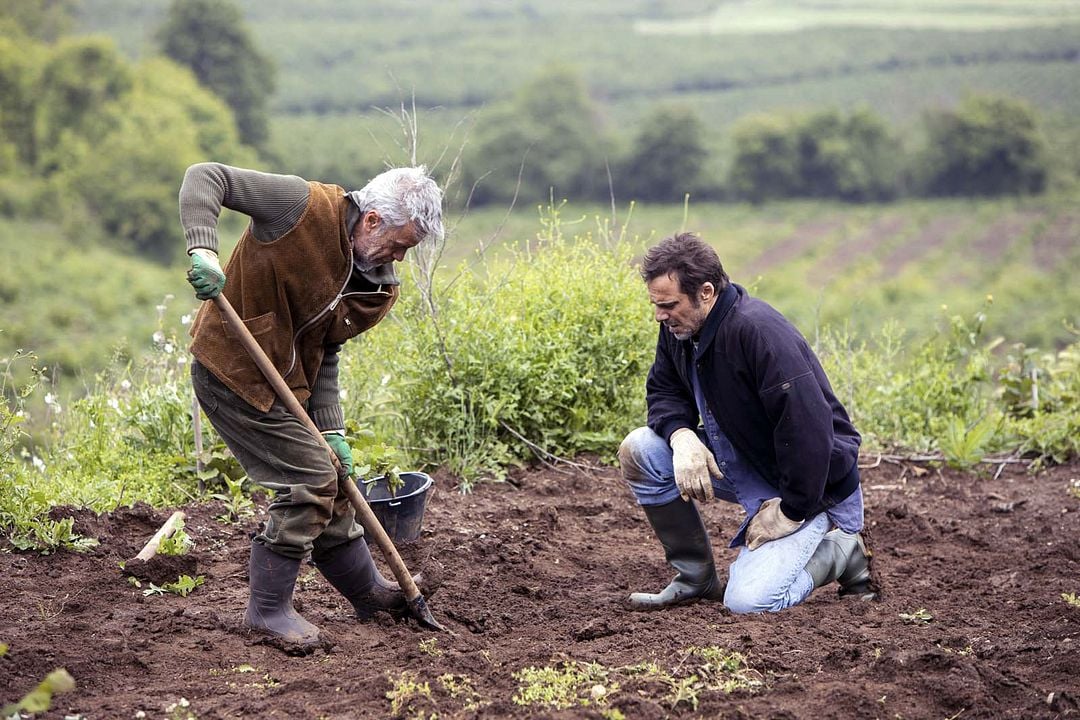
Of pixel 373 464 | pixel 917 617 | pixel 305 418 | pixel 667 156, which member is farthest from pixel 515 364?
pixel 667 156

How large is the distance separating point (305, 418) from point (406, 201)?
33.2 inches

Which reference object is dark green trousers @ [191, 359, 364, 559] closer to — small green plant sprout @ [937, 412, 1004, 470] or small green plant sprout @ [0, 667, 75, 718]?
small green plant sprout @ [0, 667, 75, 718]

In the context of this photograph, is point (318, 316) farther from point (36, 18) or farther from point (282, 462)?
point (36, 18)

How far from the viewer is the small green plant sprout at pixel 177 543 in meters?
4.66

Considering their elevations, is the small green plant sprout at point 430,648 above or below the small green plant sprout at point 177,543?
above

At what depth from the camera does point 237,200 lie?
137 inches

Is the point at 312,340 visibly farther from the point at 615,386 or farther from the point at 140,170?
the point at 140,170

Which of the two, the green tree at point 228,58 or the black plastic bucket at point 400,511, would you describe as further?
the green tree at point 228,58

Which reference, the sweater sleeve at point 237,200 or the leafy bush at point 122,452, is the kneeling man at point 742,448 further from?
the leafy bush at point 122,452

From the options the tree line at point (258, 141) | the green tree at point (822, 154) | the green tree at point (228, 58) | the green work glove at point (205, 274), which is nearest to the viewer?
the green work glove at point (205, 274)

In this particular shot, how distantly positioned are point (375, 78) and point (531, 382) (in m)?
84.6

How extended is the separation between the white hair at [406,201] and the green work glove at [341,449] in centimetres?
90

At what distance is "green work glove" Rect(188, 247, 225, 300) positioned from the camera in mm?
3334

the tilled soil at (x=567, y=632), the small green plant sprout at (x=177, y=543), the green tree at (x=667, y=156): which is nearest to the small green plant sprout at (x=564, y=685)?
the tilled soil at (x=567, y=632)
